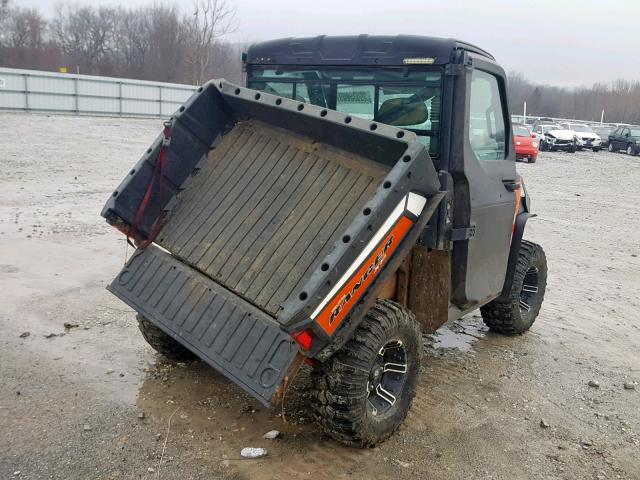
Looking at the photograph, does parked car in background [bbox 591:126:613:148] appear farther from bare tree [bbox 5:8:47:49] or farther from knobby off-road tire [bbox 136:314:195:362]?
bare tree [bbox 5:8:47:49]

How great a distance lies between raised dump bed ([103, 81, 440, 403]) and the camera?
321 centimetres

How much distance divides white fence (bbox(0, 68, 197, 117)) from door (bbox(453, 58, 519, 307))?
28755 millimetres

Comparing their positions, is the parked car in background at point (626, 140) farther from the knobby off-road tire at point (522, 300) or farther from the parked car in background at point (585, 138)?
the knobby off-road tire at point (522, 300)

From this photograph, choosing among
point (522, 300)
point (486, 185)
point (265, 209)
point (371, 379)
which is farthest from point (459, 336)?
point (265, 209)

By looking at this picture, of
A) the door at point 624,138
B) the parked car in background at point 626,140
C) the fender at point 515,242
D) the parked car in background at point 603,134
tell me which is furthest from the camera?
the parked car in background at point 603,134

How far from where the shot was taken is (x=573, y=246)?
9594 mm

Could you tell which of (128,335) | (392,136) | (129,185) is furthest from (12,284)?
(392,136)

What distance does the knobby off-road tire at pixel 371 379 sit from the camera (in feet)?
11.3

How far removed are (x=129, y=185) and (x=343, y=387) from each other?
181cm

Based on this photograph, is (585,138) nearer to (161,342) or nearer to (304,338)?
(161,342)

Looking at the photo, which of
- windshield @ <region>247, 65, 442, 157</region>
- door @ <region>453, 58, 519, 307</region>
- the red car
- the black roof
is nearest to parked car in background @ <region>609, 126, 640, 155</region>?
the red car

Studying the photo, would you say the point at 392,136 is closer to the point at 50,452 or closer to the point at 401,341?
the point at 401,341

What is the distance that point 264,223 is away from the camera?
150 inches

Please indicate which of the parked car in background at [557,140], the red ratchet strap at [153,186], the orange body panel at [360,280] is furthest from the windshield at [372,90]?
the parked car in background at [557,140]
